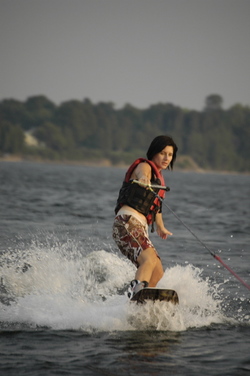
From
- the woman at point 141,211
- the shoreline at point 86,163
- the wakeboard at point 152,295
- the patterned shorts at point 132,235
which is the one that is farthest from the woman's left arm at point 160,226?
the shoreline at point 86,163

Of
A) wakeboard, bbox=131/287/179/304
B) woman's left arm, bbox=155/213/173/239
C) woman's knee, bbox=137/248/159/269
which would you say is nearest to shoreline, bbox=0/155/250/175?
woman's left arm, bbox=155/213/173/239

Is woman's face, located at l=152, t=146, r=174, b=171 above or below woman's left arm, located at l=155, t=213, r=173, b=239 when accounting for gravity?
above

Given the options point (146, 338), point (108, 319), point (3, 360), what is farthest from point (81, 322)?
point (3, 360)

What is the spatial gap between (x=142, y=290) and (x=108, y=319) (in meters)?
0.58

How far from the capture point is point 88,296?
9.09 metres

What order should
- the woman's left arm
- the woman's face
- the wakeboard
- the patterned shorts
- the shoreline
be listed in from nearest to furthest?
the wakeboard, the patterned shorts, the woman's face, the woman's left arm, the shoreline

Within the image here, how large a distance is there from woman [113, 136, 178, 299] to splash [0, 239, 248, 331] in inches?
14.6

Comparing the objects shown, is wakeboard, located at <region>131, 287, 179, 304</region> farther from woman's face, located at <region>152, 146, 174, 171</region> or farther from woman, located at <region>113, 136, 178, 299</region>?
woman's face, located at <region>152, 146, 174, 171</region>

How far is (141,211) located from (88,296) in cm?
206

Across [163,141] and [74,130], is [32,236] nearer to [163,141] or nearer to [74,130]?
[163,141]

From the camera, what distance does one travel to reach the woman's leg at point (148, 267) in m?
7.30

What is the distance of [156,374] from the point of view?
6.13 m

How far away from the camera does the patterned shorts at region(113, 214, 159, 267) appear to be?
24.4ft

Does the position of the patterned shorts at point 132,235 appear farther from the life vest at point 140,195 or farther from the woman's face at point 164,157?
the woman's face at point 164,157
